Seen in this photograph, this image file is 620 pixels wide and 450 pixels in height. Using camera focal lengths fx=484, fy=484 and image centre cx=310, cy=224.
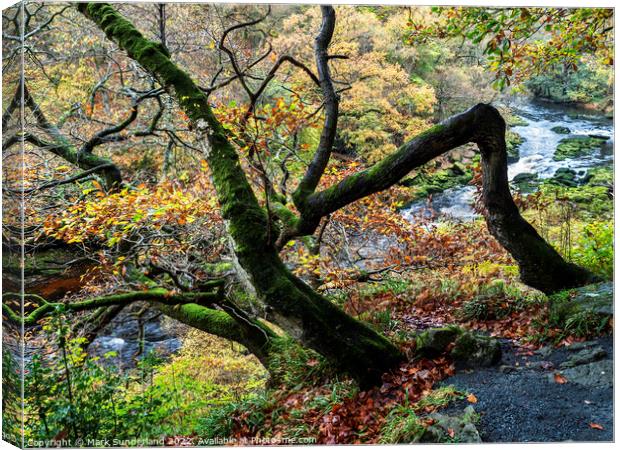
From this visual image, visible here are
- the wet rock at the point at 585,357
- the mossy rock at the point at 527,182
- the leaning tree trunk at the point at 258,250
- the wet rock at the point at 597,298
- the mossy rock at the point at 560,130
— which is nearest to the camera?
the leaning tree trunk at the point at 258,250

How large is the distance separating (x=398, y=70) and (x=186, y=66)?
1.84m

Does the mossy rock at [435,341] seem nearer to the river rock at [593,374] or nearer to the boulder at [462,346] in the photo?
the boulder at [462,346]

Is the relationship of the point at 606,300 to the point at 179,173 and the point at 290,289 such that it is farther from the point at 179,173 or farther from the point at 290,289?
the point at 179,173

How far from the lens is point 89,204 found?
375 centimetres

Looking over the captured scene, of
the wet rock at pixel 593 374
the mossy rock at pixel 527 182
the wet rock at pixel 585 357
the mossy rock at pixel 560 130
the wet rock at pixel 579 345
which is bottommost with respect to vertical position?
the wet rock at pixel 593 374

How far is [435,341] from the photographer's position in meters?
3.35

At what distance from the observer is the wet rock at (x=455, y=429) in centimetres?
277

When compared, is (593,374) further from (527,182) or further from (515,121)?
(515,121)

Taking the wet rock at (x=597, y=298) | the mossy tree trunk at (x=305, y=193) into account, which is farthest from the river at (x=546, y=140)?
the wet rock at (x=597, y=298)

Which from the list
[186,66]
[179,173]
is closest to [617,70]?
[186,66]

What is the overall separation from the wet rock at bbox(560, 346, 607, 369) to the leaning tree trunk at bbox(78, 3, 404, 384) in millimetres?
1077

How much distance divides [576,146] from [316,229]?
2.13m

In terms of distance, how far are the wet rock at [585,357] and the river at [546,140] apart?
3.98 feet

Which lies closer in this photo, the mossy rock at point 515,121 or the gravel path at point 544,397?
the gravel path at point 544,397
